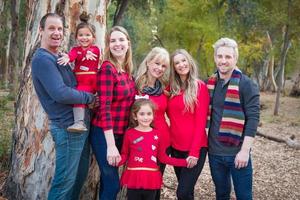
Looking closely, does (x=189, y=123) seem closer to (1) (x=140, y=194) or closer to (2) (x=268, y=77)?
(1) (x=140, y=194)

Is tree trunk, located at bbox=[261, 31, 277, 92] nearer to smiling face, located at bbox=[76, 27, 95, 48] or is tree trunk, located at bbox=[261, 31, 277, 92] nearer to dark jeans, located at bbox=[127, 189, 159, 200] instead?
dark jeans, located at bbox=[127, 189, 159, 200]

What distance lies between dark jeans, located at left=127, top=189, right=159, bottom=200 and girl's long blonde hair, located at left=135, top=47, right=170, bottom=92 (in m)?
1.05

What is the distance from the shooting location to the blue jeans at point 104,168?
4.23m

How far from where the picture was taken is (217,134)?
14.2 ft

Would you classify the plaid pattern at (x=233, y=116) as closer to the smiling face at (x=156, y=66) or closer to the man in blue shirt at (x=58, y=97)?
the smiling face at (x=156, y=66)

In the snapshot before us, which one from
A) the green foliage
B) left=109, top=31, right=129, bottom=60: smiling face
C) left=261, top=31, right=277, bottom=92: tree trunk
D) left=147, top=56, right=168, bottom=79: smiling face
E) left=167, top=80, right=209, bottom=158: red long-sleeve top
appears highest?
the green foliage

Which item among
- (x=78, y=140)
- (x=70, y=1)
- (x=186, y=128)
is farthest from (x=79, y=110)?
(x=70, y=1)

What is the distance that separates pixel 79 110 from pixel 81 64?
20.1 inches

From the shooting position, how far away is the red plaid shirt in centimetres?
406

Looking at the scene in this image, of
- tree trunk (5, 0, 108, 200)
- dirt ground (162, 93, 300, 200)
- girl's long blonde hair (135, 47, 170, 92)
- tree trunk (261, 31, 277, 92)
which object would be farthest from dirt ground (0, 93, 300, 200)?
tree trunk (261, 31, 277, 92)

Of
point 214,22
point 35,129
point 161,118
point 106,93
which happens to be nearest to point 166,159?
point 161,118

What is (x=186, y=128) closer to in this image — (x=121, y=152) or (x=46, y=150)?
(x=121, y=152)

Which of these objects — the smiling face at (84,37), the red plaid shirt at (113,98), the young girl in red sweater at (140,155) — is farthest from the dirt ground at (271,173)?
Answer: the smiling face at (84,37)

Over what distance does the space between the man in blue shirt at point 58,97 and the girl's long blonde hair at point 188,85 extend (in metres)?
0.95
